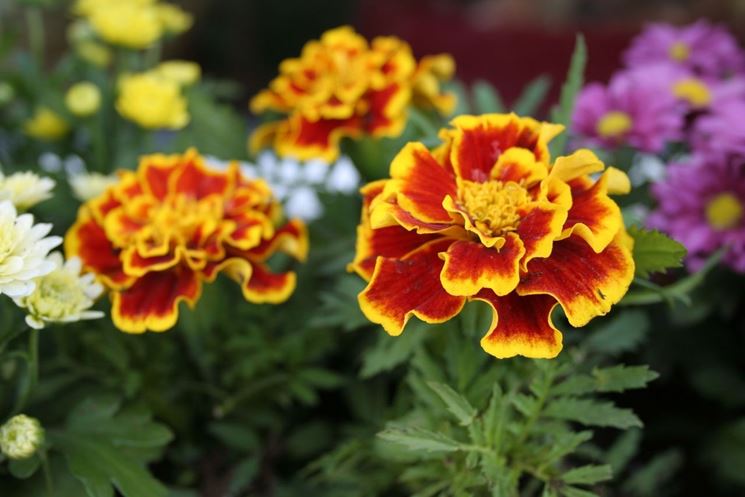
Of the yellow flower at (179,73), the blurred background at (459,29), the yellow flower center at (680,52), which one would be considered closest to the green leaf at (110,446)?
the yellow flower at (179,73)

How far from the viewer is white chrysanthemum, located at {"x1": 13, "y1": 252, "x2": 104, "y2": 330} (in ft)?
1.70

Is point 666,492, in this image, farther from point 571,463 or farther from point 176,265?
point 176,265

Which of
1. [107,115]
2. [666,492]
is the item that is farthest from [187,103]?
[666,492]

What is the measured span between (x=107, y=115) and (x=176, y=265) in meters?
0.33

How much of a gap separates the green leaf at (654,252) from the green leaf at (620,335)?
0.14 metres

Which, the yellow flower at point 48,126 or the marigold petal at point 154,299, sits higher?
the marigold petal at point 154,299

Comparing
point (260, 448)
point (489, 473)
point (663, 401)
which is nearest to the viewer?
point (489, 473)

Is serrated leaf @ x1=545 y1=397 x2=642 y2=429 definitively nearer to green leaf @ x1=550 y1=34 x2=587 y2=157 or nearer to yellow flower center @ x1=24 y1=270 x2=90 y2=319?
green leaf @ x1=550 y1=34 x2=587 y2=157

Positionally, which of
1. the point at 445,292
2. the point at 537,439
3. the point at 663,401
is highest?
the point at 445,292

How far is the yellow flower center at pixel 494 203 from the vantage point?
1.65 ft

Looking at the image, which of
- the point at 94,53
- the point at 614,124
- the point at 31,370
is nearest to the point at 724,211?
the point at 614,124

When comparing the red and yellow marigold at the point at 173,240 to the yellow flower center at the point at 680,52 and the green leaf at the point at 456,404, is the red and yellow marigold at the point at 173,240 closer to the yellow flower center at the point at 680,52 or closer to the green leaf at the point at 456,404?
the green leaf at the point at 456,404

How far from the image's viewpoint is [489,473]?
1.58ft

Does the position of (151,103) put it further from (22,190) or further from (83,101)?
(22,190)
